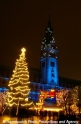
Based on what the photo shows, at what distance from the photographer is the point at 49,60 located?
111625 millimetres

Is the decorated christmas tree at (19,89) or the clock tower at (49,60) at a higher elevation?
the clock tower at (49,60)

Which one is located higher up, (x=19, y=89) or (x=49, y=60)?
(x=49, y=60)

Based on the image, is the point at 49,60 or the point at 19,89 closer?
the point at 19,89

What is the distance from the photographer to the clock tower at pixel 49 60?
356 feet

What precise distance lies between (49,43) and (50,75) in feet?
67.6

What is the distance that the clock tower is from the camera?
108562 millimetres

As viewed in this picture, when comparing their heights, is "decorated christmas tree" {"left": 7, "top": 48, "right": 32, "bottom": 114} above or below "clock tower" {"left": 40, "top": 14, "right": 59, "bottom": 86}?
below

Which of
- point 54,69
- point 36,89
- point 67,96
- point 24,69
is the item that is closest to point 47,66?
point 54,69

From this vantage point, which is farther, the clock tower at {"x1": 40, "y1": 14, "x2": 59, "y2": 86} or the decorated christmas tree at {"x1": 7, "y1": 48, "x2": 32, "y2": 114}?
the clock tower at {"x1": 40, "y1": 14, "x2": 59, "y2": 86}

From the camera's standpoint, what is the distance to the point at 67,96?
179ft

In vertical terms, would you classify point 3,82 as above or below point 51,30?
below

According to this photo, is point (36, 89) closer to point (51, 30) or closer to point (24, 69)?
point (51, 30)

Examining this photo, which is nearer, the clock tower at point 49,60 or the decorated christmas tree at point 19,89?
the decorated christmas tree at point 19,89

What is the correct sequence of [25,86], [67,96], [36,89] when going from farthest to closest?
[36,89], [67,96], [25,86]
